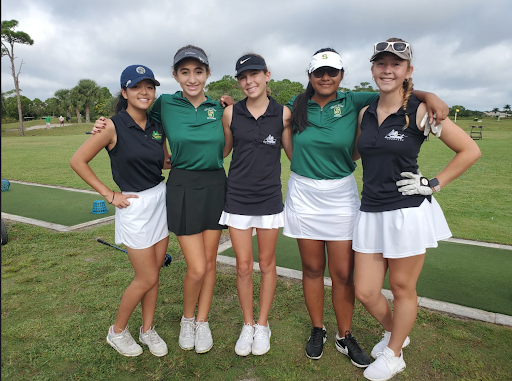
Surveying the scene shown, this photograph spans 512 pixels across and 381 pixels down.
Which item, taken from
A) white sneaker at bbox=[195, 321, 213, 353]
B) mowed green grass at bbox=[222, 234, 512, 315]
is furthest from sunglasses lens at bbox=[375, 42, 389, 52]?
mowed green grass at bbox=[222, 234, 512, 315]

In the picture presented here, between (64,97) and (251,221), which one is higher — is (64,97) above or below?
above

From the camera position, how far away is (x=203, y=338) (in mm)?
3283

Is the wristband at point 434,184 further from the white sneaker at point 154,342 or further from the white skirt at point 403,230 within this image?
the white sneaker at point 154,342

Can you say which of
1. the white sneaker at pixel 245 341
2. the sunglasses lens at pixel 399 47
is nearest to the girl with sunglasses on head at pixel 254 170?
the white sneaker at pixel 245 341

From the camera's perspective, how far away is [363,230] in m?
2.86

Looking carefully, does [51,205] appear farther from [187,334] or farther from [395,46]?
[395,46]

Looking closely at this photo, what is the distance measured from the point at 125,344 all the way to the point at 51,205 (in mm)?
6379

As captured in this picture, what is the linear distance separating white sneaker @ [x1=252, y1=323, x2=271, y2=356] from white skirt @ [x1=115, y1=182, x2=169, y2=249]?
1162mm

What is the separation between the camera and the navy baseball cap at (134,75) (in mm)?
2992

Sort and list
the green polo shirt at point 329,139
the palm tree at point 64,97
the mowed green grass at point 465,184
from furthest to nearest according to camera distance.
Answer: the palm tree at point 64,97 → the mowed green grass at point 465,184 → the green polo shirt at point 329,139

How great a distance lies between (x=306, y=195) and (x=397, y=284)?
947 mm

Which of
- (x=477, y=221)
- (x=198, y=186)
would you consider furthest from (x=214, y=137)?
(x=477, y=221)

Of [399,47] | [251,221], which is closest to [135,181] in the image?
[251,221]

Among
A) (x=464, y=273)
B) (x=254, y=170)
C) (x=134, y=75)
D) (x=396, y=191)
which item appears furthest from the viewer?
(x=464, y=273)
